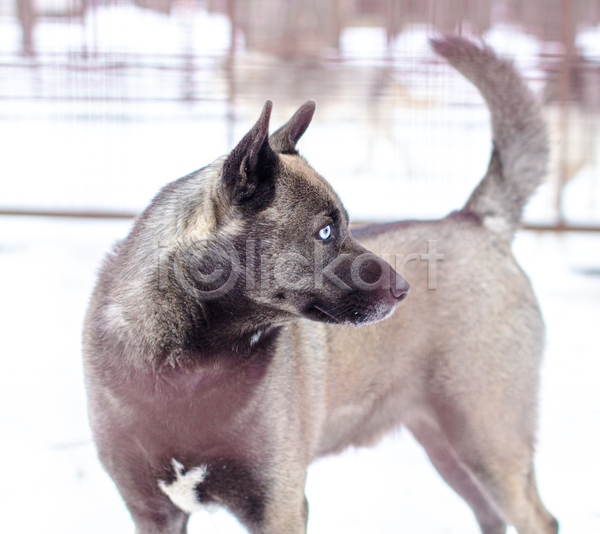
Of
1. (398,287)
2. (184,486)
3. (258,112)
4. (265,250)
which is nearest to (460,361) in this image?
(398,287)

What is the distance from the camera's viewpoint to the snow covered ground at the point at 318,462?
1.85 metres

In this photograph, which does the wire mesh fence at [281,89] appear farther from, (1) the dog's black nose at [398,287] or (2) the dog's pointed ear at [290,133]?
(1) the dog's black nose at [398,287]

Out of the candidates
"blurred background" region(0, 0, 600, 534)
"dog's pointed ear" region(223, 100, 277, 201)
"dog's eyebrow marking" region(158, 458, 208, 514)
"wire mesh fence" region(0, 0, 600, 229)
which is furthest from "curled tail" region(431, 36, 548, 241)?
"wire mesh fence" region(0, 0, 600, 229)

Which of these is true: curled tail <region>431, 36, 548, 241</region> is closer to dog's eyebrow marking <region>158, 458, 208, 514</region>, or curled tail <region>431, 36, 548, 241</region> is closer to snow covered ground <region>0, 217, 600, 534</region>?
snow covered ground <region>0, 217, 600, 534</region>

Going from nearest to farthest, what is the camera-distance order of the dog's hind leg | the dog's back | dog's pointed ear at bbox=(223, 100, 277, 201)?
dog's pointed ear at bbox=(223, 100, 277, 201) → the dog's back → the dog's hind leg

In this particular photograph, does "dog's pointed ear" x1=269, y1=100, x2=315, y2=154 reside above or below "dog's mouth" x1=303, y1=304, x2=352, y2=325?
above

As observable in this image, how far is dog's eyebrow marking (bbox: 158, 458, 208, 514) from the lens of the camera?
1288 millimetres

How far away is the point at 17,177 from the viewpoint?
623 centimetres

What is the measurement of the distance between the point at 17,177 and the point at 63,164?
0.73 metres

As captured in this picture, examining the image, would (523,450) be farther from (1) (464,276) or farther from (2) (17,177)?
(2) (17,177)

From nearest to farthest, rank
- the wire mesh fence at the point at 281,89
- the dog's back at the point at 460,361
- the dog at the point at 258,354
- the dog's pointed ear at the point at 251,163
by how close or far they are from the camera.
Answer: the dog's pointed ear at the point at 251,163 → the dog at the point at 258,354 → the dog's back at the point at 460,361 → the wire mesh fence at the point at 281,89

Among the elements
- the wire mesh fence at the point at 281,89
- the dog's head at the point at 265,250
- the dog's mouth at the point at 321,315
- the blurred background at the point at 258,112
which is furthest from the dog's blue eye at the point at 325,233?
the wire mesh fence at the point at 281,89

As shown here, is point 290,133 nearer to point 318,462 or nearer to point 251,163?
point 251,163

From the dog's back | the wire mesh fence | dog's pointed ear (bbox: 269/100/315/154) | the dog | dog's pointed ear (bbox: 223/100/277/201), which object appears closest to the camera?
dog's pointed ear (bbox: 223/100/277/201)
